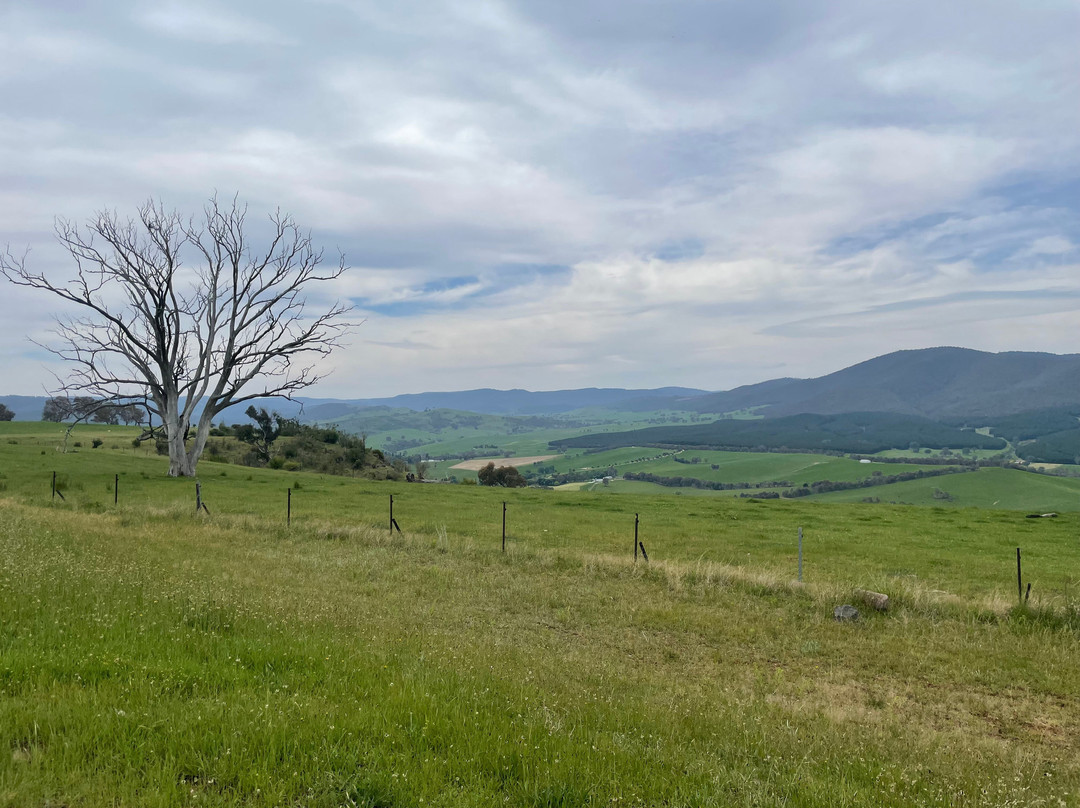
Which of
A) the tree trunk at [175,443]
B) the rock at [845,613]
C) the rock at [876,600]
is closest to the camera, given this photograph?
the rock at [845,613]

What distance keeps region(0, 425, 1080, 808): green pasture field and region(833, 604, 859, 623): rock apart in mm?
265

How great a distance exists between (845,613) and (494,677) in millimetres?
10793

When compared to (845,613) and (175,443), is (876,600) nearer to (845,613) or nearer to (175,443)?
(845,613)

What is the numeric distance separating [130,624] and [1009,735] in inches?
500

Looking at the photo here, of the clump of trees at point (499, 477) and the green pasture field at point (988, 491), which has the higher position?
the clump of trees at point (499, 477)

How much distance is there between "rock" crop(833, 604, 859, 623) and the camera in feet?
50.9

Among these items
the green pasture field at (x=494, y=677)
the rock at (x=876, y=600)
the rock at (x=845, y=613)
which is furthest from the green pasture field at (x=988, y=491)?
the rock at (x=845, y=613)

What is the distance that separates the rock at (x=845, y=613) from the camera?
50.9 ft

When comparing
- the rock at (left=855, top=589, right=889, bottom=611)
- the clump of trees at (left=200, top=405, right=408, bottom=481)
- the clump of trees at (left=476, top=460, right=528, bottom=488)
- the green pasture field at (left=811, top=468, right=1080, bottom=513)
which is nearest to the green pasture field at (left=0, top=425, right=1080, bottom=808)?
the rock at (left=855, top=589, right=889, bottom=611)

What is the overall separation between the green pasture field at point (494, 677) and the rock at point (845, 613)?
27 cm

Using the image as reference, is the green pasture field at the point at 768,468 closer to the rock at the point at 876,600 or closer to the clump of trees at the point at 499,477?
the clump of trees at the point at 499,477

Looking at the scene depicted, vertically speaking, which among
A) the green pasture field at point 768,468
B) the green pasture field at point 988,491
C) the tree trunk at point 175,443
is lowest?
the green pasture field at point 768,468

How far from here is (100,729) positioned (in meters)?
5.42

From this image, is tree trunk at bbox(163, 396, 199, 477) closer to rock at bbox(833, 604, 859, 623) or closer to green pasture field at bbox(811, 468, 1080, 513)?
rock at bbox(833, 604, 859, 623)
